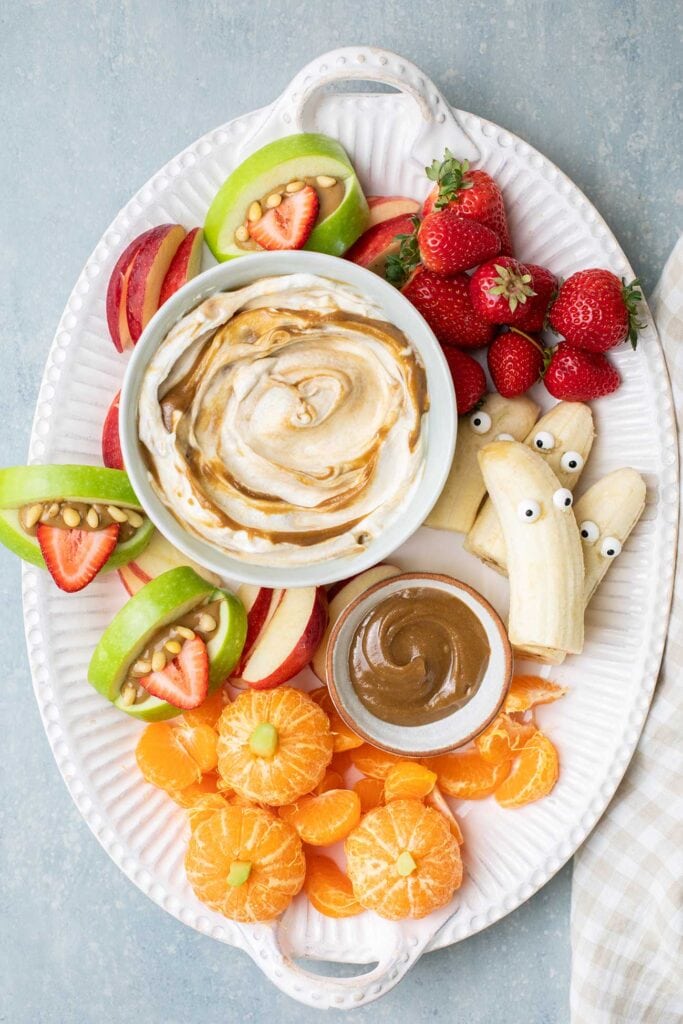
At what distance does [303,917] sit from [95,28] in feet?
8.50

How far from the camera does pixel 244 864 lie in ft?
7.00

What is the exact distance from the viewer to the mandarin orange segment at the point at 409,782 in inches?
90.1

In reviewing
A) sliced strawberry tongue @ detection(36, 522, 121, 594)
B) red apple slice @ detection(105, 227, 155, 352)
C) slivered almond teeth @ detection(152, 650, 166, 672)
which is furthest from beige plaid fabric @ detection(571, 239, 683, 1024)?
sliced strawberry tongue @ detection(36, 522, 121, 594)

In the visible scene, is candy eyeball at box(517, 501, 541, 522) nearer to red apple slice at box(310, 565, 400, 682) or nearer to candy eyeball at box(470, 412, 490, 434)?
candy eyeball at box(470, 412, 490, 434)

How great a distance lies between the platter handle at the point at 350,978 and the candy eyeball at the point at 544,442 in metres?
1.25

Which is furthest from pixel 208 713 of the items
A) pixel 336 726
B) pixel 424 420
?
pixel 424 420

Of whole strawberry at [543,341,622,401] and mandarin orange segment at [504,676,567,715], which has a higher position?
whole strawberry at [543,341,622,401]

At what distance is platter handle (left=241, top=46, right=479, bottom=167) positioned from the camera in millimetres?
2123

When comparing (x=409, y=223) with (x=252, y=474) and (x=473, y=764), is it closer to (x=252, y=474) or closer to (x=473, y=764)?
(x=252, y=474)

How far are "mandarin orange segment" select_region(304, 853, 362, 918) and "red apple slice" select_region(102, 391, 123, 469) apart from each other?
1.20 metres

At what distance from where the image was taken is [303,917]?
235 centimetres

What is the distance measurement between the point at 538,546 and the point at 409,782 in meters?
0.71

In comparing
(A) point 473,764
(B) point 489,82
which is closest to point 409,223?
(B) point 489,82

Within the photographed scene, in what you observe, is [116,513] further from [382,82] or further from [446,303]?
[382,82]
